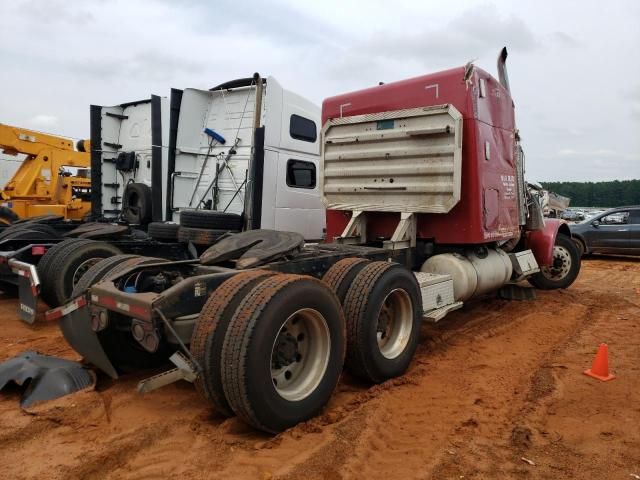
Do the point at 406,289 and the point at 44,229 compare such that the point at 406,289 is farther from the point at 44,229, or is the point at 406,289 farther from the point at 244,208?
the point at 44,229

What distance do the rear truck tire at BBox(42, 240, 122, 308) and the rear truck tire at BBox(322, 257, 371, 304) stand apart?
135 inches

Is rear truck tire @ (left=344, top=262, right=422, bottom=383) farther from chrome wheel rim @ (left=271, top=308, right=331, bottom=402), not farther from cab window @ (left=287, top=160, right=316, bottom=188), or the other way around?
cab window @ (left=287, top=160, right=316, bottom=188)

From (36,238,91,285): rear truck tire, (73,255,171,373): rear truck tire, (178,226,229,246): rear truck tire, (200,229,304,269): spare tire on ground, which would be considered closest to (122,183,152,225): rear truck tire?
(36,238,91,285): rear truck tire

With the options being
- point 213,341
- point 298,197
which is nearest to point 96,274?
point 213,341

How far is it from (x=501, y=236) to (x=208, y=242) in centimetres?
373

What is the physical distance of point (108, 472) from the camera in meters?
2.74

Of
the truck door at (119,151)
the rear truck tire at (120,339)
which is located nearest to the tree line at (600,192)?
the truck door at (119,151)

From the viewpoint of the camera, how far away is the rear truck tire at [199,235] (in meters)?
6.08

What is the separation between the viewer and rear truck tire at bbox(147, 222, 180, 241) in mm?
6840

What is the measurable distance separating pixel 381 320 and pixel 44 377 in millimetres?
2699

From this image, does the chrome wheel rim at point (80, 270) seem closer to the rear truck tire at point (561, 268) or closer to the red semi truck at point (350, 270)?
the red semi truck at point (350, 270)

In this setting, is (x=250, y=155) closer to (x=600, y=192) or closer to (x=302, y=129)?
(x=302, y=129)

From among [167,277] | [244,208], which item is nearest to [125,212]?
[244,208]

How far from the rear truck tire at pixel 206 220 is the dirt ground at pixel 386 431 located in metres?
2.00
